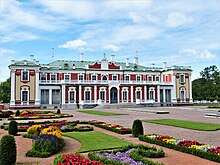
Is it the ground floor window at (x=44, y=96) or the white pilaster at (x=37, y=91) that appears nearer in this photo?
the white pilaster at (x=37, y=91)

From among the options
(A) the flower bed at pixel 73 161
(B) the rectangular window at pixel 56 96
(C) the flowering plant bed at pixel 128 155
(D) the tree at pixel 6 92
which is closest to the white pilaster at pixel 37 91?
(B) the rectangular window at pixel 56 96

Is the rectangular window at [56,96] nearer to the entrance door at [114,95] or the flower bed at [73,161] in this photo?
the entrance door at [114,95]

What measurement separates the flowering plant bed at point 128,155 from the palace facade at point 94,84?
127 ft

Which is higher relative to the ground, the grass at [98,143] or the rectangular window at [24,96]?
the rectangular window at [24,96]

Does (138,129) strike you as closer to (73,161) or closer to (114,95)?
(73,161)

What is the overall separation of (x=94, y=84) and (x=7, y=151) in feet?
138

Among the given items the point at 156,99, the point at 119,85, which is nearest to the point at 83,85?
the point at 119,85

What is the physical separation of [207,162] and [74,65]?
46.2m

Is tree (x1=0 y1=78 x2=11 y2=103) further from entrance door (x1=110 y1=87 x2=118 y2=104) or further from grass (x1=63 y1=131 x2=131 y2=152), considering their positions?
grass (x1=63 y1=131 x2=131 y2=152)

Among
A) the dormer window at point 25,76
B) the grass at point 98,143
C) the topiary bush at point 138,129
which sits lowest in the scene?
the grass at point 98,143

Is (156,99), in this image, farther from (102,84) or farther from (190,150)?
(190,150)

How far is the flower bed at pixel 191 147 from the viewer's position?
842 cm

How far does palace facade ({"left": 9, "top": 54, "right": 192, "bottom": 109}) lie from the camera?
46750 mm

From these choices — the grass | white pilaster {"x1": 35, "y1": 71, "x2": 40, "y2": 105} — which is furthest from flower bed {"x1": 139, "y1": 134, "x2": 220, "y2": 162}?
white pilaster {"x1": 35, "y1": 71, "x2": 40, "y2": 105}
